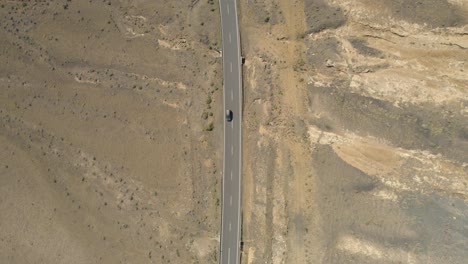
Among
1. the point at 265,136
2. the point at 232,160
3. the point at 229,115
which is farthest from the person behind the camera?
the point at 232,160

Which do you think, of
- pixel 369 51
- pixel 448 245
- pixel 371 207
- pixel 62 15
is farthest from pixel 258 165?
pixel 62 15

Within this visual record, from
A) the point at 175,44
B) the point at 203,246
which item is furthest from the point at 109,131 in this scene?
the point at 203,246

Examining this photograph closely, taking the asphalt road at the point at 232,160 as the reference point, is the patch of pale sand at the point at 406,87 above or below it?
above

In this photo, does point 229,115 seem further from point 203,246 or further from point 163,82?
point 203,246

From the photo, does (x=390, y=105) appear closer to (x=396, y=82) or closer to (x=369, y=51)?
(x=396, y=82)

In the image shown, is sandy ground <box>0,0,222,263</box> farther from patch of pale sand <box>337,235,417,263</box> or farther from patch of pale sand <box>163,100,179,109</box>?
patch of pale sand <box>337,235,417,263</box>

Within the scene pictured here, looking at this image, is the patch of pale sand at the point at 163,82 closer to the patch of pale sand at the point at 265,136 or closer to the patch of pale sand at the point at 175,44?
the patch of pale sand at the point at 175,44

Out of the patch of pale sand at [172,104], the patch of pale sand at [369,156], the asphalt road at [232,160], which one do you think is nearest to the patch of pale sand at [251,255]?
the asphalt road at [232,160]
